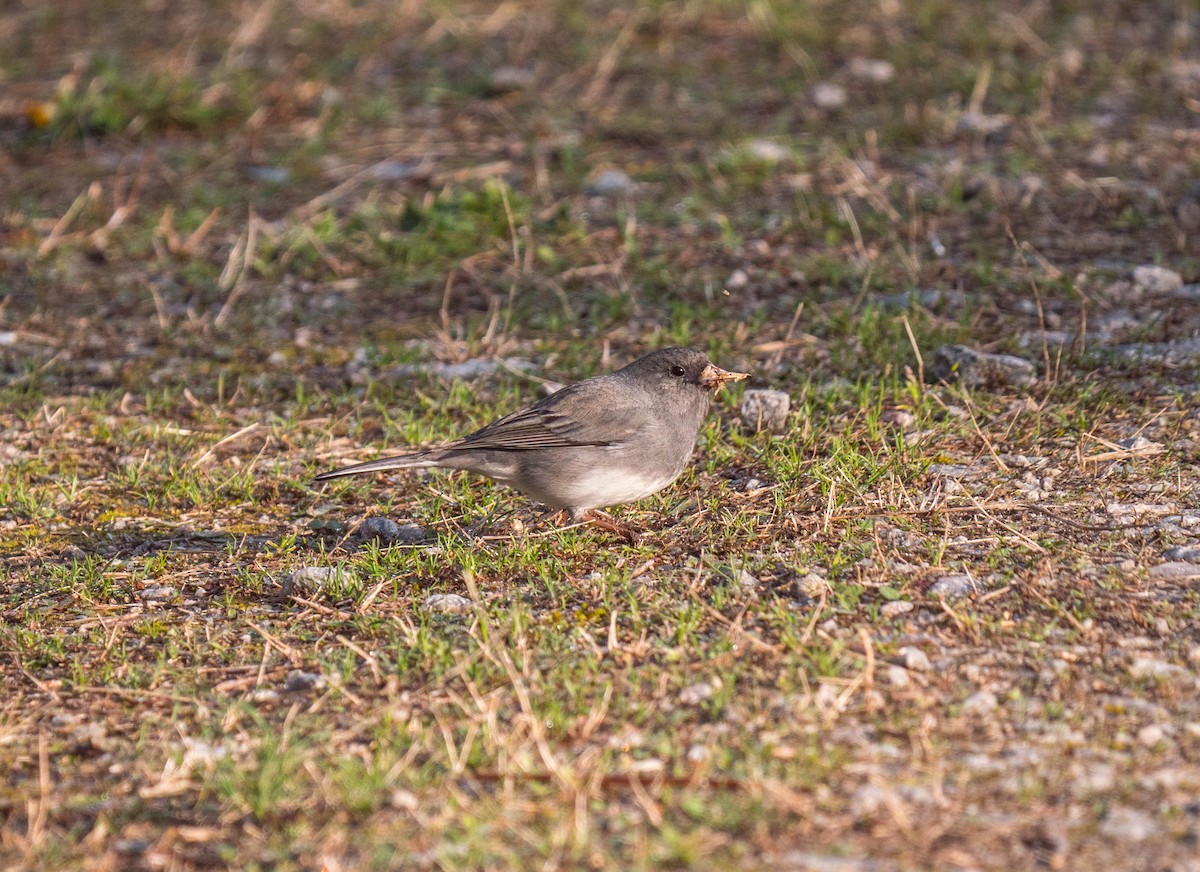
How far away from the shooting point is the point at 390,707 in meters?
3.69

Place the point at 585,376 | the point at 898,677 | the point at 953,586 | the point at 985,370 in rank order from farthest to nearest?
the point at 585,376 < the point at 985,370 < the point at 953,586 < the point at 898,677

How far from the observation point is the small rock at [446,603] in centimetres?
434

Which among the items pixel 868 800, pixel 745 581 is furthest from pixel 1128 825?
pixel 745 581

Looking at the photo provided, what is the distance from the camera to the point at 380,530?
5102mm

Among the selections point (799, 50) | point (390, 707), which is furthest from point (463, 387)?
point (799, 50)

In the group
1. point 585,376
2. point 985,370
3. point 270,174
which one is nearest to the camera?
point 985,370

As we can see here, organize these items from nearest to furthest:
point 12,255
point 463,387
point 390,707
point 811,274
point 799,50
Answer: point 390,707, point 463,387, point 811,274, point 12,255, point 799,50

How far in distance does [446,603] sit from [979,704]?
159 cm

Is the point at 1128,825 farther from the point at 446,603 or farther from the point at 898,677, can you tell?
the point at 446,603

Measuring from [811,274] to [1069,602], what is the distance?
3172 mm

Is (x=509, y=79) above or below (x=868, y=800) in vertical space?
below

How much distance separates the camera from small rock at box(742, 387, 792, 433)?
18.5 feet

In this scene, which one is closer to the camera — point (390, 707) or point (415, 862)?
point (415, 862)

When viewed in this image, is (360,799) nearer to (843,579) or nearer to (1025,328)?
(843,579)
